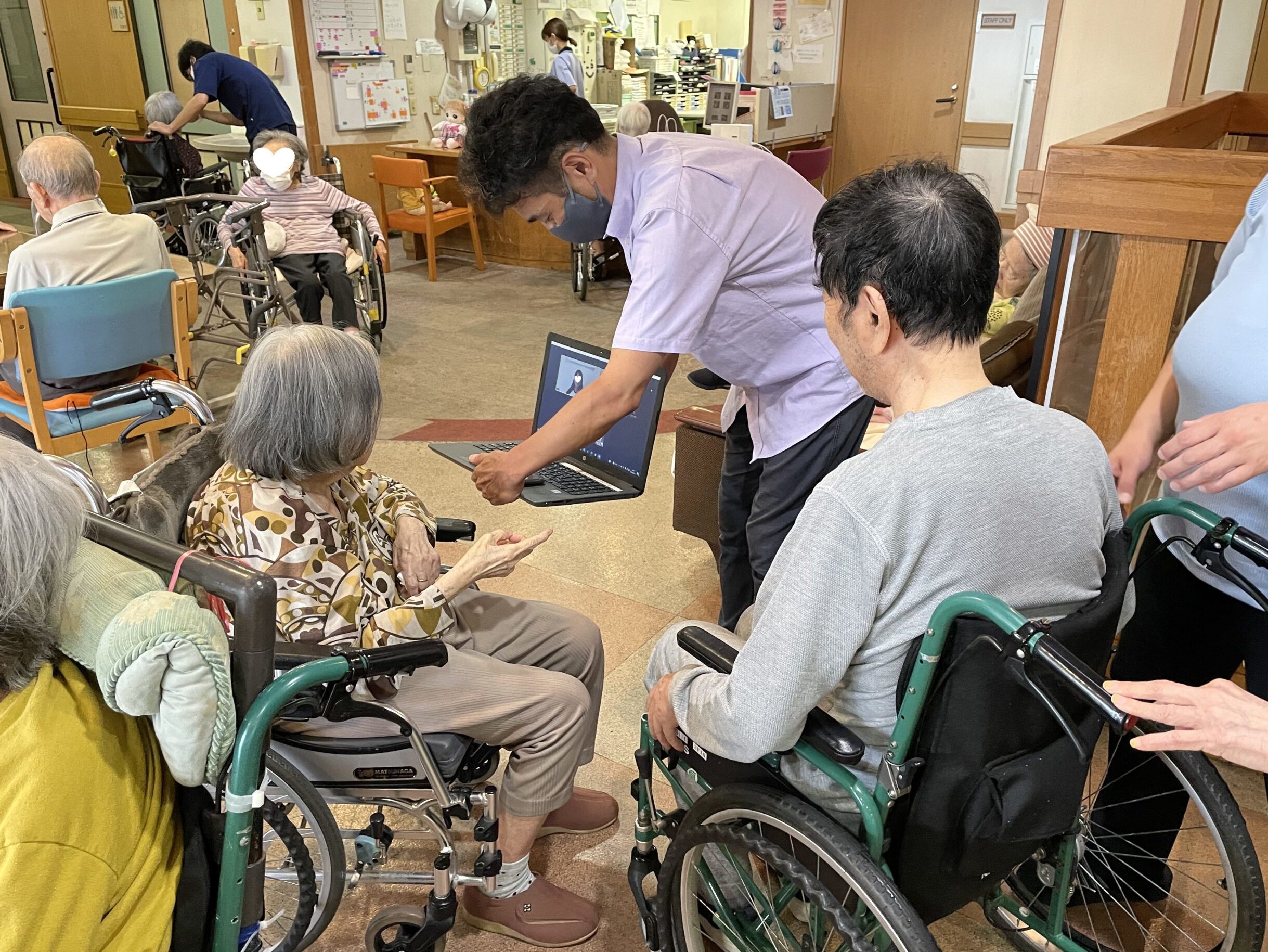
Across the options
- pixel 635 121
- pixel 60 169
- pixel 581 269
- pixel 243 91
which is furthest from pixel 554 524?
pixel 243 91

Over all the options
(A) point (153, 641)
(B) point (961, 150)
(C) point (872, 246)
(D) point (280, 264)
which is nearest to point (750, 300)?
(C) point (872, 246)

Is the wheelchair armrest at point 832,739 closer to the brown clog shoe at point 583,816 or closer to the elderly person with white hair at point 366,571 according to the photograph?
the elderly person with white hair at point 366,571

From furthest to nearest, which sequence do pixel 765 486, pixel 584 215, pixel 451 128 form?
pixel 451 128
pixel 765 486
pixel 584 215

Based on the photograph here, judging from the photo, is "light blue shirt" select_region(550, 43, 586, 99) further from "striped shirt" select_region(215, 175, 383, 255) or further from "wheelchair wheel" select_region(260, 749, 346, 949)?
"wheelchair wheel" select_region(260, 749, 346, 949)

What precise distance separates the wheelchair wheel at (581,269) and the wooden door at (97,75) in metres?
4.24

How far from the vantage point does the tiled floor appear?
185 cm

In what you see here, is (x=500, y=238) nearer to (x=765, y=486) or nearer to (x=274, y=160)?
(x=274, y=160)

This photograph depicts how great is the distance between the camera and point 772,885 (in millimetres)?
1596

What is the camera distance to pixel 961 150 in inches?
323

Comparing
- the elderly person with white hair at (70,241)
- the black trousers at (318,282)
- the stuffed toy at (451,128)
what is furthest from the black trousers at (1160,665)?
the stuffed toy at (451,128)

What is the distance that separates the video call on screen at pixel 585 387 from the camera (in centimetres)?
188

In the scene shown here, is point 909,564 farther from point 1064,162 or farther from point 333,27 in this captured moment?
point 333,27

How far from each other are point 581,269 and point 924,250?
17.5 feet

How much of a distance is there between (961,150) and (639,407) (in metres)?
7.36
